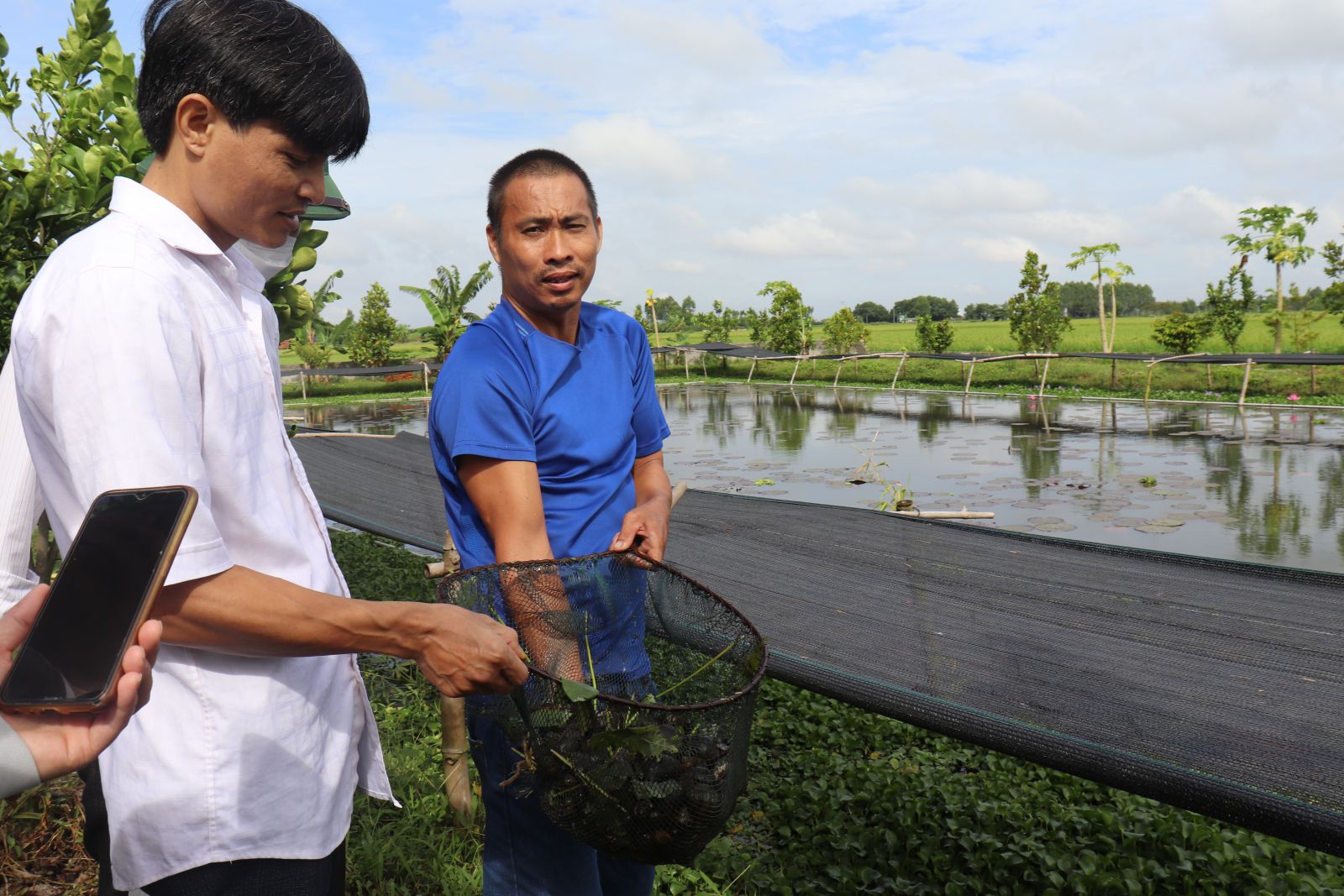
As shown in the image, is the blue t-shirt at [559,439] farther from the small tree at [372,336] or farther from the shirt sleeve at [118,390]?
the small tree at [372,336]

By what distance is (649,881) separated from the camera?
1.51 metres

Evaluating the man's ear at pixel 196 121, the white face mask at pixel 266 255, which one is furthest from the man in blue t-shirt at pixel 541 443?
the man's ear at pixel 196 121

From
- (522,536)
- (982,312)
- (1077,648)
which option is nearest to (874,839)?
(1077,648)

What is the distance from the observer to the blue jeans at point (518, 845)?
1350mm

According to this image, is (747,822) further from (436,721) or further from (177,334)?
(177,334)

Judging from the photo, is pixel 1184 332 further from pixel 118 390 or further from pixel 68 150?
pixel 118 390

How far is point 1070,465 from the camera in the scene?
8.91 metres

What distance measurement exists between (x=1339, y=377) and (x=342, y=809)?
17068 mm

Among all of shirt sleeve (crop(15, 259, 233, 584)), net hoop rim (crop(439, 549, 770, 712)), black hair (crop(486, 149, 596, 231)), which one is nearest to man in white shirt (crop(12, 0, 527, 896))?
shirt sleeve (crop(15, 259, 233, 584))

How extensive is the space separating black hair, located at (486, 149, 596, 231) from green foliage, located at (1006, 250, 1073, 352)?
69.0 ft

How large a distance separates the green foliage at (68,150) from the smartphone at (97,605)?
229 cm

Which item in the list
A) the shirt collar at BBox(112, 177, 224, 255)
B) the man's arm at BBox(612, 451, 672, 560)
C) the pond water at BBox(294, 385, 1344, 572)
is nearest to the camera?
the shirt collar at BBox(112, 177, 224, 255)

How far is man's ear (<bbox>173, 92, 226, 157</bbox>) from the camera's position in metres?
0.94

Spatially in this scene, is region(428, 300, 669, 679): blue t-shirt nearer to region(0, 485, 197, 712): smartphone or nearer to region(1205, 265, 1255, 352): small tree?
region(0, 485, 197, 712): smartphone
